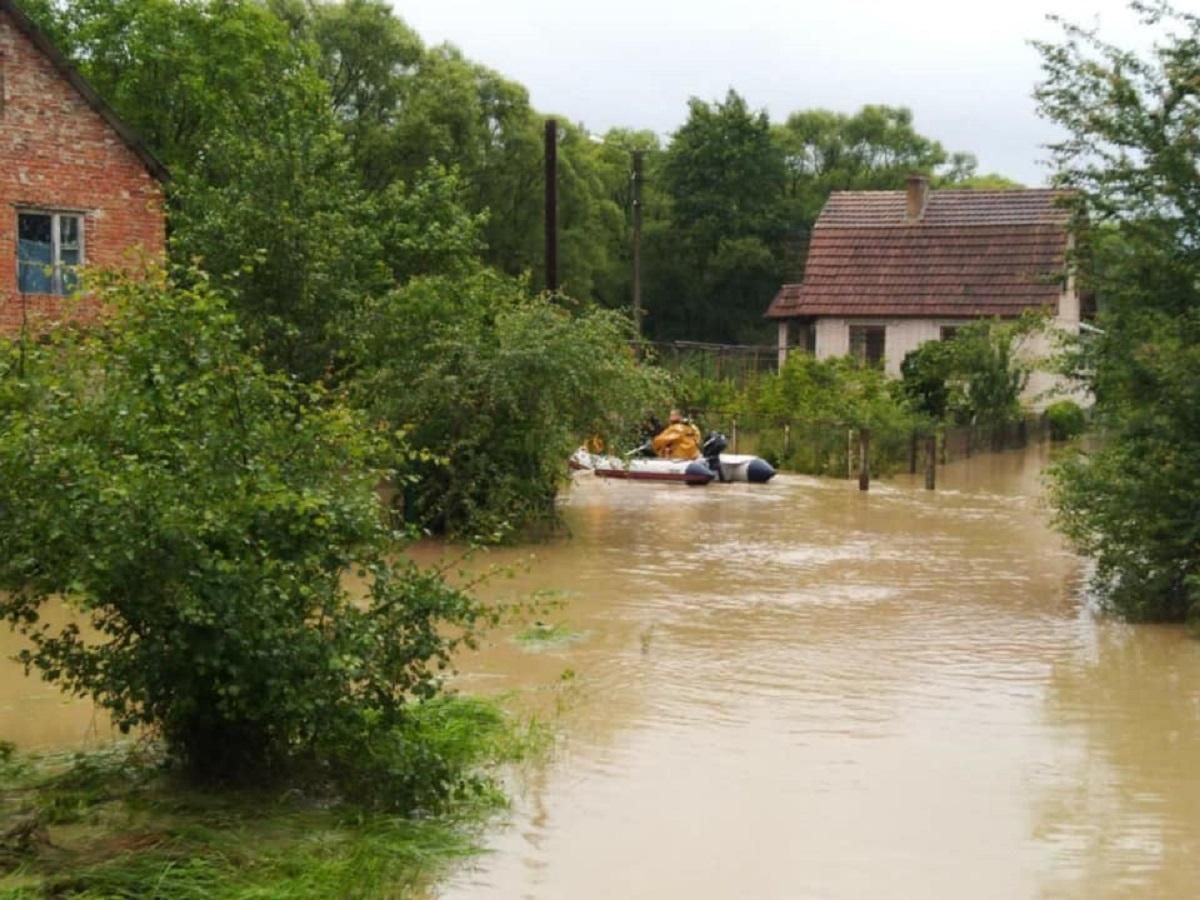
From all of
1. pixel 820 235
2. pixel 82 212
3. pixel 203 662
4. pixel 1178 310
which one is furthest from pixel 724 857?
pixel 820 235

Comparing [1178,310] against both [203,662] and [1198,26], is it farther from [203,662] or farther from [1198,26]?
[203,662]

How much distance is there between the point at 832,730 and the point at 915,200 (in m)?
40.8

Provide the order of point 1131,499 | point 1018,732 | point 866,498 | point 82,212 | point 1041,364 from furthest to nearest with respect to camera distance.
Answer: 1. point 866,498
2. point 82,212
3. point 1041,364
4. point 1131,499
5. point 1018,732

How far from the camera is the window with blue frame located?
2588 centimetres

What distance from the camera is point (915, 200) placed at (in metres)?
50.7

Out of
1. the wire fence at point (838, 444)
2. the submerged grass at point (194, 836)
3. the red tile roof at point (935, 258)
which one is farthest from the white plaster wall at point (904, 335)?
the submerged grass at point (194, 836)

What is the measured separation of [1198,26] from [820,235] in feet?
111

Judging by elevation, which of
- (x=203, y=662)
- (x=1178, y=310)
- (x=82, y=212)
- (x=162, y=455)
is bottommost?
(x=203, y=662)

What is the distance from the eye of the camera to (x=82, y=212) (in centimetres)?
2631

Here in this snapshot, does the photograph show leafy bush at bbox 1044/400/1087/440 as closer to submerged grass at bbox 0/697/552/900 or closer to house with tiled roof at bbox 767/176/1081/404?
house with tiled roof at bbox 767/176/1081/404

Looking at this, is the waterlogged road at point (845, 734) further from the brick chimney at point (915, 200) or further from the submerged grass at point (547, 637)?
the brick chimney at point (915, 200)

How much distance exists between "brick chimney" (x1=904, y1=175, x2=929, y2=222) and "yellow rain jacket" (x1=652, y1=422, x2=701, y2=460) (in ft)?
64.4

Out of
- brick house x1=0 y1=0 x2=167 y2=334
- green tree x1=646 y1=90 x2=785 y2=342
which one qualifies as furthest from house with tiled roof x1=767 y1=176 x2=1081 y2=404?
brick house x1=0 y1=0 x2=167 y2=334

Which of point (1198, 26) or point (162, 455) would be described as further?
point (1198, 26)
